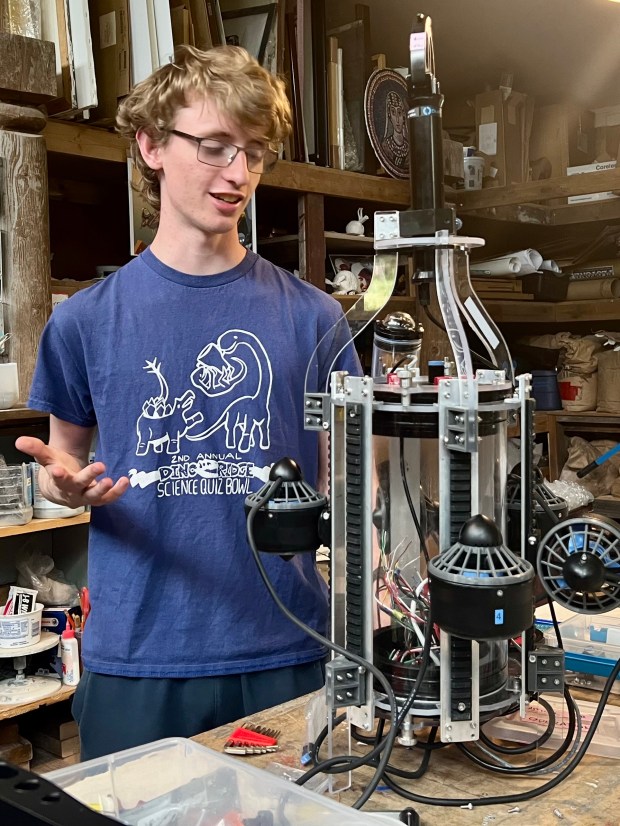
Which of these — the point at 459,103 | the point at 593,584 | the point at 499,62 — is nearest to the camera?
the point at 593,584

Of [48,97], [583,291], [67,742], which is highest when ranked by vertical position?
[48,97]

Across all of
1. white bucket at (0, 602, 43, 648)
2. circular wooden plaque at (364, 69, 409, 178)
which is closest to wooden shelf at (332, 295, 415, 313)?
white bucket at (0, 602, 43, 648)

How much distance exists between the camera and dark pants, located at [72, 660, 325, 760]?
133 cm

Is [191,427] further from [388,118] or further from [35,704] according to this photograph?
[388,118]

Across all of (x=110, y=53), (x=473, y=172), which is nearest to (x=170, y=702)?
(x=110, y=53)

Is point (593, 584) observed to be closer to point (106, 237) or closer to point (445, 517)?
point (445, 517)

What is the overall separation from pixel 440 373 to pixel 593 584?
0.30 m

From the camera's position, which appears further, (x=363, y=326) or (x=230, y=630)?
(x=230, y=630)

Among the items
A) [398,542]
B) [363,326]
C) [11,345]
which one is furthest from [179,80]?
[11,345]

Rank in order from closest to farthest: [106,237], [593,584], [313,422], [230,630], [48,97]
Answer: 1. [593,584]
2. [313,422]
3. [230,630]
4. [48,97]
5. [106,237]

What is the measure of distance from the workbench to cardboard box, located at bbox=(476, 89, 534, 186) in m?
3.21

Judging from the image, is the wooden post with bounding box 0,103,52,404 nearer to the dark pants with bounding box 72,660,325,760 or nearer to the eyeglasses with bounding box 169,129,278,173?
the eyeglasses with bounding box 169,129,278,173

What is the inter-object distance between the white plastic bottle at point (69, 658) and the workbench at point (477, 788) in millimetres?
1611

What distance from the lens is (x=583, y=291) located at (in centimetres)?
416
